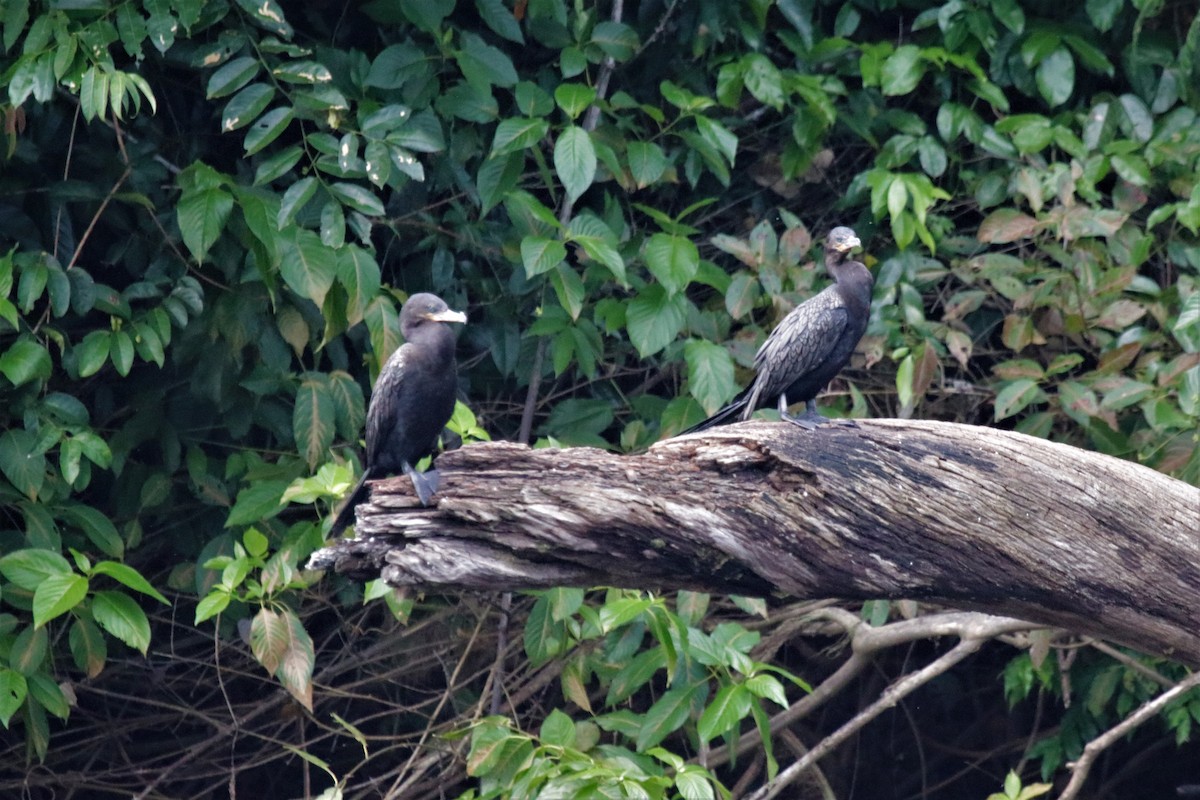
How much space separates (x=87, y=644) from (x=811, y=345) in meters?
2.17

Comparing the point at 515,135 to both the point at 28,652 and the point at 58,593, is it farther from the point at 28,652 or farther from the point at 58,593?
the point at 28,652

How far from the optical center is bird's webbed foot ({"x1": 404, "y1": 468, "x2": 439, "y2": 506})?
104 inches

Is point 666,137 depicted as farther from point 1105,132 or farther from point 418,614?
point 418,614

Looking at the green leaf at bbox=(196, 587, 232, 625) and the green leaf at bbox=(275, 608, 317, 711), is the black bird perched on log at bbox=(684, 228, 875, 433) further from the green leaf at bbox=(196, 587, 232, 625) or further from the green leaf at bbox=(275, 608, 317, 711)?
the green leaf at bbox=(196, 587, 232, 625)

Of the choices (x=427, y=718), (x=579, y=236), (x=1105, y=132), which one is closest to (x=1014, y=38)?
(x=1105, y=132)

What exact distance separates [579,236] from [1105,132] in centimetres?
199

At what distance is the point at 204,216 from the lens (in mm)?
3355

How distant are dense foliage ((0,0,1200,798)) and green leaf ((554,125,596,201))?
0.01 meters

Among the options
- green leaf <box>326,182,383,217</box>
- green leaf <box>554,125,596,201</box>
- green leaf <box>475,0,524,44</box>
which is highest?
green leaf <box>475,0,524,44</box>

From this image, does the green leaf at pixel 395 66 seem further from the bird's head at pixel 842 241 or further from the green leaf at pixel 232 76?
the bird's head at pixel 842 241

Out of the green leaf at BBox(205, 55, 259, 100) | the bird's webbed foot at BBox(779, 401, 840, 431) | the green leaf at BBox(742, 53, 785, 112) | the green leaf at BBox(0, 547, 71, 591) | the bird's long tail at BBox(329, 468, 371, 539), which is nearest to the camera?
the bird's webbed foot at BBox(779, 401, 840, 431)

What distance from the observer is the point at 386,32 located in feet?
13.7

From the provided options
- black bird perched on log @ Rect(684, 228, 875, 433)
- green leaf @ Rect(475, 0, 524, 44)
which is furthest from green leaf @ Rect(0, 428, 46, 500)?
black bird perched on log @ Rect(684, 228, 875, 433)

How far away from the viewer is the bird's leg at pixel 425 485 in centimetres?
263
